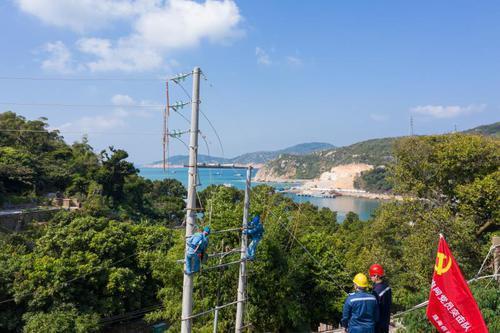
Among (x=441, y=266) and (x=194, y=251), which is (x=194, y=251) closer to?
(x=194, y=251)

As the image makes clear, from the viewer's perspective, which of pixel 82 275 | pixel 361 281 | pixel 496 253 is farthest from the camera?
pixel 82 275

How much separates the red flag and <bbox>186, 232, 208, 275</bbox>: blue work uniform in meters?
3.59

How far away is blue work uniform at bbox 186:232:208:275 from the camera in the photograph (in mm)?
6902

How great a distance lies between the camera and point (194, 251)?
6879 millimetres

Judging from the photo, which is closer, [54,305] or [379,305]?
[379,305]

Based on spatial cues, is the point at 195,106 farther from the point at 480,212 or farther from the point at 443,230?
Answer: the point at 480,212

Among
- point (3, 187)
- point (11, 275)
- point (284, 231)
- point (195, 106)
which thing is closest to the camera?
point (195, 106)

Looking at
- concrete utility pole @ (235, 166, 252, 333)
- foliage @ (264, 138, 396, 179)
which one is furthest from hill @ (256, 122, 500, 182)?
concrete utility pole @ (235, 166, 252, 333)

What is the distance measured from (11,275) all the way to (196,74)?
10449 mm

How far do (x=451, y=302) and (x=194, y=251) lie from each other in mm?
3832

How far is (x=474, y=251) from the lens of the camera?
12906mm

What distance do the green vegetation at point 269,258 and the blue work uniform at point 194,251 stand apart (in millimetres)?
3230

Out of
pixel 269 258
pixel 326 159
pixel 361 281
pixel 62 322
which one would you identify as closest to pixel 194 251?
pixel 361 281

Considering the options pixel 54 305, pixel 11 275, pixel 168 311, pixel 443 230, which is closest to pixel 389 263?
pixel 443 230
